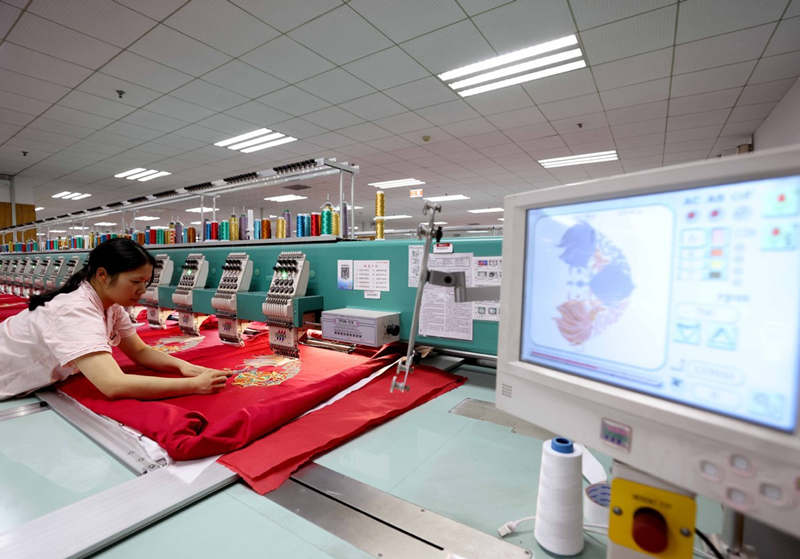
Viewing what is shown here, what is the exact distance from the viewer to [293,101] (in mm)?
4340

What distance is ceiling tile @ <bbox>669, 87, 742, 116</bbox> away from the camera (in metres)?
3.98

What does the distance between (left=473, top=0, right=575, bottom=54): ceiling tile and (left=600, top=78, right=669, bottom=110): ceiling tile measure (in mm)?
1401

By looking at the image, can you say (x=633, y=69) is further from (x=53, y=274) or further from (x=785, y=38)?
(x=53, y=274)

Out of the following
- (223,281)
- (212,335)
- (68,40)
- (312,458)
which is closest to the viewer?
(312,458)

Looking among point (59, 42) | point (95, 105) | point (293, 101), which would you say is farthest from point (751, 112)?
point (95, 105)

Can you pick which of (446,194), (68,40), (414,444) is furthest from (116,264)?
(446,194)

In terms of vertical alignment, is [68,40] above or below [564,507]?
above

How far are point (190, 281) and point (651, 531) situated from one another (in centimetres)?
214

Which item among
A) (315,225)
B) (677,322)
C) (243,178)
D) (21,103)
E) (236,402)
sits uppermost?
(21,103)

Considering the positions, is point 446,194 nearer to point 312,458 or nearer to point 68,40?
point 68,40

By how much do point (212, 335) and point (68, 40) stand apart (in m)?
3.08

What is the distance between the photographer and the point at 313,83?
12.8ft

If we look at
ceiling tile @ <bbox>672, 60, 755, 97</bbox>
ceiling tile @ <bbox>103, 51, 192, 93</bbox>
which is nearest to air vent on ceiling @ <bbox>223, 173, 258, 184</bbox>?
ceiling tile @ <bbox>103, 51, 192, 93</bbox>

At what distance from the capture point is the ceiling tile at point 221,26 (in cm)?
274
